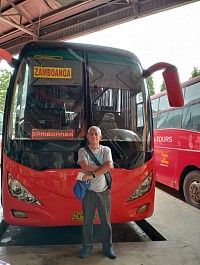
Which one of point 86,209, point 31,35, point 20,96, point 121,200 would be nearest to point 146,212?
point 121,200

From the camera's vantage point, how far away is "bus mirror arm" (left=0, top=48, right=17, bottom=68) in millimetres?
3297

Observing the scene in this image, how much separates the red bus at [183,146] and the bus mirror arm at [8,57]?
4164mm

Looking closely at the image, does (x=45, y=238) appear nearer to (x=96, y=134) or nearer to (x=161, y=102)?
(x=96, y=134)

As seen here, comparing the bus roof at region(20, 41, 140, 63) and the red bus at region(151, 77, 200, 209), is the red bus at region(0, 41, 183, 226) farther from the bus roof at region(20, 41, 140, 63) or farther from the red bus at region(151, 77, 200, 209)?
the red bus at region(151, 77, 200, 209)

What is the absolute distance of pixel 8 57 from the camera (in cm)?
339

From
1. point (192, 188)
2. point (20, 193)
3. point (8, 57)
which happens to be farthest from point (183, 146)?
point (8, 57)

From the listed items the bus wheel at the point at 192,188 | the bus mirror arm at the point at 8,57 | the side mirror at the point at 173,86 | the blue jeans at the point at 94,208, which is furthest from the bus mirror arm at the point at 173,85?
the bus wheel at the point at 192,188

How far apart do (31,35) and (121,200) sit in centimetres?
672

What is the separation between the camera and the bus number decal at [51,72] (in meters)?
3.50

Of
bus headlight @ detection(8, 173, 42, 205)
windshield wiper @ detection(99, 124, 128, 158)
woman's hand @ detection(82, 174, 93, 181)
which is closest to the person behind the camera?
woman's hand @ detection(82, 174, 93, 181)

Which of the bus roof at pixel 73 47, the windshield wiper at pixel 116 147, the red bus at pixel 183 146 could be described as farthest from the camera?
the red bus at pixel 183 146

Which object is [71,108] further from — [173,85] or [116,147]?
[173,85]

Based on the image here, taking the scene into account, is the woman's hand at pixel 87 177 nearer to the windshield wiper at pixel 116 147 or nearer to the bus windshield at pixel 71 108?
the bus windshield at pixel 71 108

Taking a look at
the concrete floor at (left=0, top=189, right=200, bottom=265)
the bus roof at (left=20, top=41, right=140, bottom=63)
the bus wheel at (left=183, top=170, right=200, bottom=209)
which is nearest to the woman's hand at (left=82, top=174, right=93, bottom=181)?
the concrete floor at (left=0, top=189, right=200, bottom=265)
